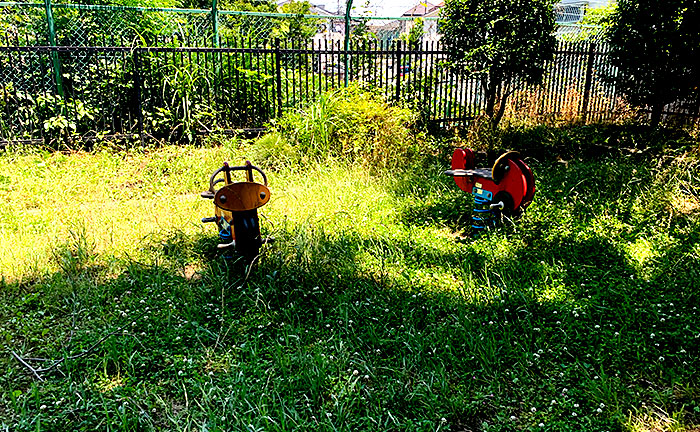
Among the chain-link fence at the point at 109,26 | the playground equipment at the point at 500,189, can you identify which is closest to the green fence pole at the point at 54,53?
the chain-link fence at the point at 109,26

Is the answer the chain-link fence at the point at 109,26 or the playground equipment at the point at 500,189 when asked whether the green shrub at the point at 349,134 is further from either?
the playground equipment at the point at 500,189

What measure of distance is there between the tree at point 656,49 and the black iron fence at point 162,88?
2.73ft

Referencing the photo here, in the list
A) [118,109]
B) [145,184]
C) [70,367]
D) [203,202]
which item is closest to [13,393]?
[70,367]

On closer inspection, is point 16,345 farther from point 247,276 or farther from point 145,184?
point 145,184

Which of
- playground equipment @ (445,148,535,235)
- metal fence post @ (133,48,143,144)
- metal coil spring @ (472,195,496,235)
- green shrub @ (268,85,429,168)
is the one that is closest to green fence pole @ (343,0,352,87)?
green shrub @ (268,85,429,168)

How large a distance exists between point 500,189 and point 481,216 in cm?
27

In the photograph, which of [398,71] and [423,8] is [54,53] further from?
[423,8]

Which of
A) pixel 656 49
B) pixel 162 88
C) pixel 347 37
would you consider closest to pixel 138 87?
pixel 162 88

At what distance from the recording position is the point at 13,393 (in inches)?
108

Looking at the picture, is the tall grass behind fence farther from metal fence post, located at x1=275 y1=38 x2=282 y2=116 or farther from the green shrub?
metal fence post, located at x1=275 y1=38 x2=282 y2=116

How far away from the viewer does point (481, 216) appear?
4.91 m

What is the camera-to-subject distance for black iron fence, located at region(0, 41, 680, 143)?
7.63 metres

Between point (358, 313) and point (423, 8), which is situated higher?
point (423, 8)

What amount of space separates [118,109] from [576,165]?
240 inches
